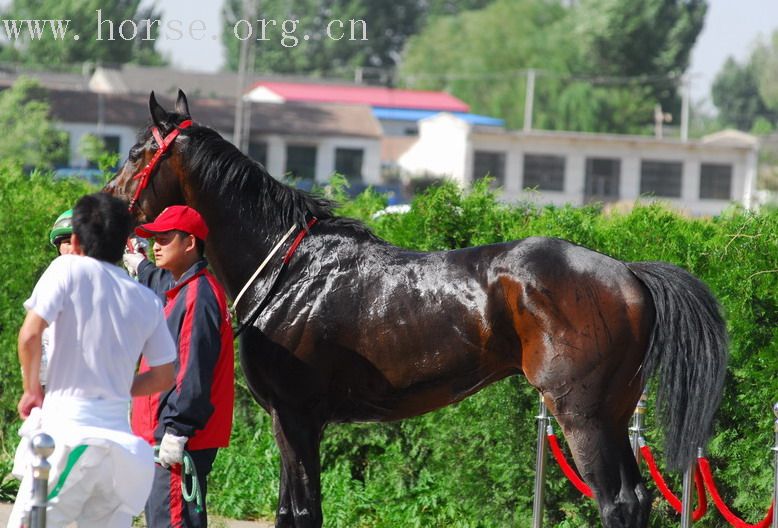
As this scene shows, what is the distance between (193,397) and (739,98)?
112 meters

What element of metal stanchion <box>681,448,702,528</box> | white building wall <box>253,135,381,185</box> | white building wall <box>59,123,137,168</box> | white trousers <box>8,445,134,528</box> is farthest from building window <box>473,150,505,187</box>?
white trousers <box>8,445,134,528</box>

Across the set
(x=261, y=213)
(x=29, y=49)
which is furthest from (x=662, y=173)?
(x=261, y=213)

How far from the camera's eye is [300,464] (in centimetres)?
559

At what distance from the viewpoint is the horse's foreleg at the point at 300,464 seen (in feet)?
18.3

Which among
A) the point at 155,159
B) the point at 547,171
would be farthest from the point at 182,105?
the point at 547,171

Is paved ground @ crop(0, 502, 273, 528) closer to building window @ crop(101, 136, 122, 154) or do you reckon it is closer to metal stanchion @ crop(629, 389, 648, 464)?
metal stanchion @ crop(629, 389, 648, 464)

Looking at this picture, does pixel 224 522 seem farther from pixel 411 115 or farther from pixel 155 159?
pixel 411 115

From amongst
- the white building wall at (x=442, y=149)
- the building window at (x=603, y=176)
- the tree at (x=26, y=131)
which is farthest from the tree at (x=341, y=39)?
the tree at (x=26, y=131)

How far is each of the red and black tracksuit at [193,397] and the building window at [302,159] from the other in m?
50.8

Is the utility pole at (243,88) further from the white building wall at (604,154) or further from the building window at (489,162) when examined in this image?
the building window at (489,162)

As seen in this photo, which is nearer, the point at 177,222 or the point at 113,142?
the point at 177,222

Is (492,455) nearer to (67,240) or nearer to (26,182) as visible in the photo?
(67,240)

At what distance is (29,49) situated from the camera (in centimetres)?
7962

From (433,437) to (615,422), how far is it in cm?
199
